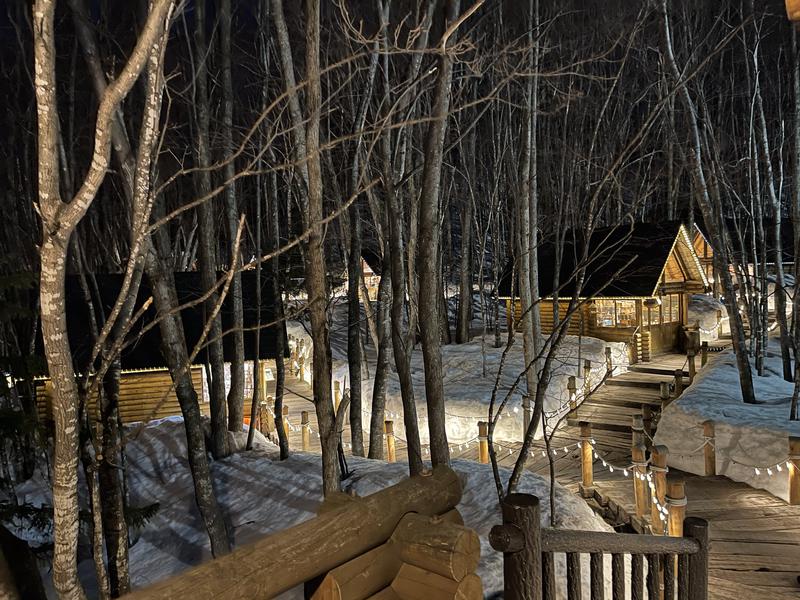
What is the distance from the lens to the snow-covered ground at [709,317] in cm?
2208

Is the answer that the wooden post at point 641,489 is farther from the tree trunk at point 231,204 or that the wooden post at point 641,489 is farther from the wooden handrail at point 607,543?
the tree trunk at point 231,204

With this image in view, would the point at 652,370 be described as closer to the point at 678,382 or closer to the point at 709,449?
the point at 678,382

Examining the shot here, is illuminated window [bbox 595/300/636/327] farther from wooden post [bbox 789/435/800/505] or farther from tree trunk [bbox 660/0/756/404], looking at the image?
wooden post [bbox 789/435/800/505]

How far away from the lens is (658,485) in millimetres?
7402

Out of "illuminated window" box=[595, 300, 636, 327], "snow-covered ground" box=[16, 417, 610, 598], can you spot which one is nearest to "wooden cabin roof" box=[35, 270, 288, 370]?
"snow-covered ground" box=[16, 417, 610, 598]

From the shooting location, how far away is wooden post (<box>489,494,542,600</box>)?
245 centimetres

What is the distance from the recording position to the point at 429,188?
625 centimetres

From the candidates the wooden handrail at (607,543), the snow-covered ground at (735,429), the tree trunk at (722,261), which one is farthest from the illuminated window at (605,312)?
the wooden handrail at (607,543)

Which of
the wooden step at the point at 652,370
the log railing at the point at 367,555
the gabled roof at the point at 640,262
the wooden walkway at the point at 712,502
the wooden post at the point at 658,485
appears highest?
the gabled roof at the point at 640,262

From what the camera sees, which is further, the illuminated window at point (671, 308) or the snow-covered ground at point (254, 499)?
the illuminated window at point (671, 308)

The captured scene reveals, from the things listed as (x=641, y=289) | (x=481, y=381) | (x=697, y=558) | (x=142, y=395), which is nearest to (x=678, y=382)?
(x=481, y=381)

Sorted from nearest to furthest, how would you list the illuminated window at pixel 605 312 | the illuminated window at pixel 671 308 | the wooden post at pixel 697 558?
the wooden post at pixel 697 558
the illuminated window at pixel 671 308
the illuminated window at pixel 605 312

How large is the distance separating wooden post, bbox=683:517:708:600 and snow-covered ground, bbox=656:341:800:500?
5910mm

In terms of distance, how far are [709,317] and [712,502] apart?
685 inches
